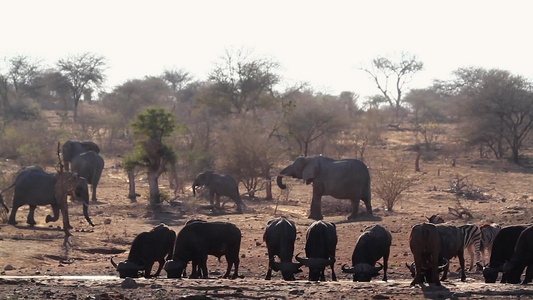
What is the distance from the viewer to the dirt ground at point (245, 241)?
11414mm

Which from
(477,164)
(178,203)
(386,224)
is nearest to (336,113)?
(477,164)

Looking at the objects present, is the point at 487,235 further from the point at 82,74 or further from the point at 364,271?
the point at 82,74

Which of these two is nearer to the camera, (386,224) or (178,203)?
(386,224)

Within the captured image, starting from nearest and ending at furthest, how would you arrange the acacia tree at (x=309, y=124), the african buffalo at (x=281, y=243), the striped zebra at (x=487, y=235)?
the african buffalo at (x=281, y=243) < the striped zebra at (x=487, y=235) < the acacia tree at (x=309, y=124)

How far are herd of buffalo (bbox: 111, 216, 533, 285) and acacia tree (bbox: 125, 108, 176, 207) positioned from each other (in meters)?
10.3

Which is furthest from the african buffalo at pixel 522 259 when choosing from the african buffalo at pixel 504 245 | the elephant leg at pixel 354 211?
the elephant leg at pixel 354 211

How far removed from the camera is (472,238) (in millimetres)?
15023

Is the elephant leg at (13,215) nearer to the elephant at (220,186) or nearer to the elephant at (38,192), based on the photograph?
the elephant at (38,192)

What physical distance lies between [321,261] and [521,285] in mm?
3210

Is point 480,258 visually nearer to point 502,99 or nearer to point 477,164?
point 477,164

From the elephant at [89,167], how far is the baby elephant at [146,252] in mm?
13598

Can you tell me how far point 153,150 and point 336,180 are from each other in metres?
5.58

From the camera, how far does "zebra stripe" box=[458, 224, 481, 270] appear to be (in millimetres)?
14891

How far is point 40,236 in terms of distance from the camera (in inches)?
741
